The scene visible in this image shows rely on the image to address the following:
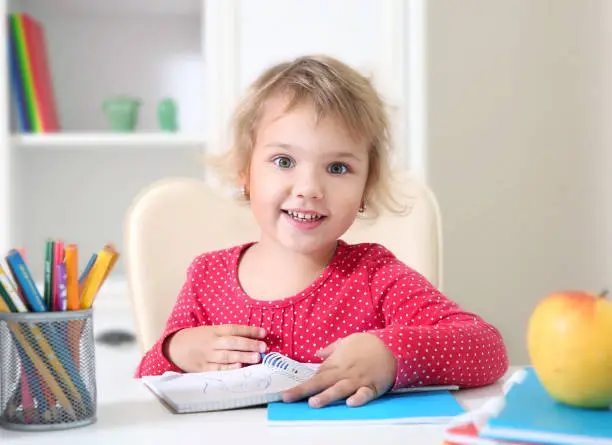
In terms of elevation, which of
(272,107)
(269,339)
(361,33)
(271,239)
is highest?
(361,33)

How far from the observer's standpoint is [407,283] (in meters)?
1.22

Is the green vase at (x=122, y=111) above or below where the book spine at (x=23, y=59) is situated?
below

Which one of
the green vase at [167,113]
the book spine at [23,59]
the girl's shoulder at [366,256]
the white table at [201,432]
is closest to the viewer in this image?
the white table at [201,432]

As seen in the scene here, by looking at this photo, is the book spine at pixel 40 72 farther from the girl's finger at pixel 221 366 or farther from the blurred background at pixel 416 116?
the girl's finger at pixel 221 366

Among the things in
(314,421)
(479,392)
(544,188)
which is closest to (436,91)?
(544,188)

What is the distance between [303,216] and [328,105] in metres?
0.15

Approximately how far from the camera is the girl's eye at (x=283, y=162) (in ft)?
4.00

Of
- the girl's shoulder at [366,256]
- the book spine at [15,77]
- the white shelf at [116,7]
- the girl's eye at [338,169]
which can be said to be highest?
the white shelf at [116,7]

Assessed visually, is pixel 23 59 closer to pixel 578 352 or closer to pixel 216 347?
pixel 216 347

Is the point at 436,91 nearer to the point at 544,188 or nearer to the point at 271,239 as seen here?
the point at 544,188

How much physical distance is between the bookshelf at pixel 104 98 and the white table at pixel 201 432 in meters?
2.05

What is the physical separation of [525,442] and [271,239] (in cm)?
73

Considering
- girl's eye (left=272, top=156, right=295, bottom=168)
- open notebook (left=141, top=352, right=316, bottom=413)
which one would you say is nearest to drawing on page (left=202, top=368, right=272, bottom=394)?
open notebook (left=141, top=352, right=316, bottom=413)

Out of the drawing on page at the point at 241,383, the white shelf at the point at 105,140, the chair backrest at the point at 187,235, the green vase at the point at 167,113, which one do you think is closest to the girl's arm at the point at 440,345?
the drawing on page at the point at 241,383
